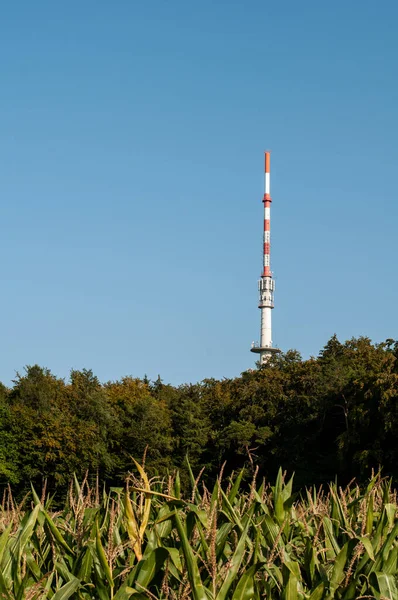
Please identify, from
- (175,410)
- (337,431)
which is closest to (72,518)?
(337,431)

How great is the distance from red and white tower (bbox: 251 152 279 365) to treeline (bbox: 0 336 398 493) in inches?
1452

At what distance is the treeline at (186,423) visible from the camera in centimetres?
5566

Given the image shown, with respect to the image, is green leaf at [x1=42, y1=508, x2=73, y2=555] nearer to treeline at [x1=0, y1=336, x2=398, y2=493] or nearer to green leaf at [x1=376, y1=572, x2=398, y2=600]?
green leaf at [x1=376, y1=572, x2=398, y2=600]

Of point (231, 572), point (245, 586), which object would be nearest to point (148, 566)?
point (231, 572)

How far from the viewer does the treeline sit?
55656mm

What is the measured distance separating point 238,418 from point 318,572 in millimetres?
55343

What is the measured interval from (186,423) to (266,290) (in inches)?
1819

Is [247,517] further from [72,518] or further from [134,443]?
[134,443]

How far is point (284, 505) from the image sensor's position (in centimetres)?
780

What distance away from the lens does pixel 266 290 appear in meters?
107

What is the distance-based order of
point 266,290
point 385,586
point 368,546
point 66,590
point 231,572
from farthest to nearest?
point 266,290 < point 368,546 < point 385,586 < point 231,572 < point 66,590

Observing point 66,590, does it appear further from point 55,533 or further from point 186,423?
point 186,423

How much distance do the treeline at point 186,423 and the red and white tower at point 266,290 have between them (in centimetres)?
3688

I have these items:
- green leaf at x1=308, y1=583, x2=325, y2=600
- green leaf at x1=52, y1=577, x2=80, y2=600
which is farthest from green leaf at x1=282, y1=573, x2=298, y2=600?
green leaf at x1=52, y1=577, x2=80, y2=600
